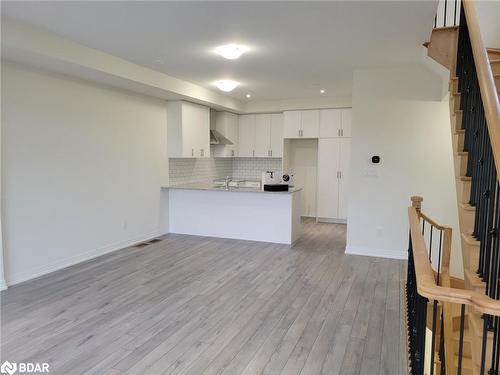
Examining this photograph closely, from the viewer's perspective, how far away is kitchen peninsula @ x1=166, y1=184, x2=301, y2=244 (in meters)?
5.97

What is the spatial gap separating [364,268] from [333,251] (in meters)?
0.89

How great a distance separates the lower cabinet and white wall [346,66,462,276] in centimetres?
246

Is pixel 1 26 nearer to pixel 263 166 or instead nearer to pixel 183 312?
pixel 183 312

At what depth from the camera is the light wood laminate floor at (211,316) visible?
259 cm

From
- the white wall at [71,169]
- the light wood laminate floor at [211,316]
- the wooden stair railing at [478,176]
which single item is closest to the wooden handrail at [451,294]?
the wooden stair railing at [478,176]

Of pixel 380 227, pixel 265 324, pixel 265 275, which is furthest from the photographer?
pixel 380 227

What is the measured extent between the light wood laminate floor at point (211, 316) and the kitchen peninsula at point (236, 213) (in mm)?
922

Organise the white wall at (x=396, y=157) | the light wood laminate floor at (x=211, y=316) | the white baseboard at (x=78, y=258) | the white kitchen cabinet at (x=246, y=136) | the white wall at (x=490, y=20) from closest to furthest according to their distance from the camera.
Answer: the light wood laminate floor at (x=211, y=316) → the white wall at (x=490, y=20) → the white baseboard at (x=78, y=258) → the white wall at (x=396, y=157) → the white kitchen cabinet at (x=246, y=136)

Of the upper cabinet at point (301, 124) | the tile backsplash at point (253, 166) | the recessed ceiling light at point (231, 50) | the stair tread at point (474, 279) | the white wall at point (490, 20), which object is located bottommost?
the stair tread at point (474, 279)

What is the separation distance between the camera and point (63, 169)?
461cm

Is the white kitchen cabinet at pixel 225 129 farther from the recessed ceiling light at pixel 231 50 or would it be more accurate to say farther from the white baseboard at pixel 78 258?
the recessed ceiling light at pixel 231 50

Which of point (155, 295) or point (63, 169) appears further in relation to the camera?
point (63, 169)

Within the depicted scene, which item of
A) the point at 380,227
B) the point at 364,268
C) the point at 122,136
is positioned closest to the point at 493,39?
the point at 380,227

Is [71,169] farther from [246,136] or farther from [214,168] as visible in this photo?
[246,136]
